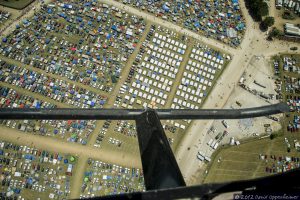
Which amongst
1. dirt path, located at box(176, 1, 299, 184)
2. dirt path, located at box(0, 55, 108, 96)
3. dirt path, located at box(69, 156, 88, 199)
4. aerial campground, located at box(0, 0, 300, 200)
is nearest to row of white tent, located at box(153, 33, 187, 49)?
aerial campground, located at box(0, 0, 300, 200)

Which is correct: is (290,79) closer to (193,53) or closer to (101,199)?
(193,53)

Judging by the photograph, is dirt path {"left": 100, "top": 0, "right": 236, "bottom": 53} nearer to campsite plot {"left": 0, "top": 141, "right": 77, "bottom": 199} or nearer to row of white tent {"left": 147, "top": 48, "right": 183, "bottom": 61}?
row of white tent {"left": 147, "top": 48, "right": 183, "bottom": 61}

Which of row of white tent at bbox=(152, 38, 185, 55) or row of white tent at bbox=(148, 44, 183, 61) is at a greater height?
row of white tent at bbox=(152, 38, 185, 55)

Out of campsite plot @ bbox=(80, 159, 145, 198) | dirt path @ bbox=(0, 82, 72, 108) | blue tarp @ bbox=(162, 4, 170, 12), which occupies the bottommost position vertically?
campsite plot @ bbox=(80, 159, 145, 198)

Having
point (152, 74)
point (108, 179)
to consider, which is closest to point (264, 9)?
point (152, 74)

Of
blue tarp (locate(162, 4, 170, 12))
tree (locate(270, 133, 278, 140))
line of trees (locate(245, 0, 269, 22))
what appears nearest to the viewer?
tree (locate(270, 133, 278, 140))

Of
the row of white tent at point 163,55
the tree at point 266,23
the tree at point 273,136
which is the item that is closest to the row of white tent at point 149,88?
the row of white tent at point 163,55

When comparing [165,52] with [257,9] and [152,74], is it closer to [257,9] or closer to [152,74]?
[152,74]
